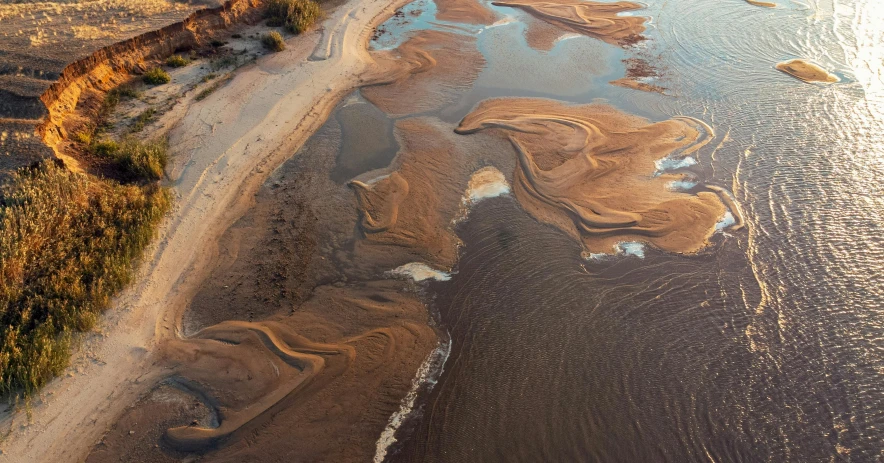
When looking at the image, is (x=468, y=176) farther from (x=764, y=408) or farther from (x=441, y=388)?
(x=764, y=408)

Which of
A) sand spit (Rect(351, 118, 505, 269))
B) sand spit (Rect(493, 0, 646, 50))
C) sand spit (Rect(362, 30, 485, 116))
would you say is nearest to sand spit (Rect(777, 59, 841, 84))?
sand spit (Rect(493, 0, 646, 50))

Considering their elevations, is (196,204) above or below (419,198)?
above

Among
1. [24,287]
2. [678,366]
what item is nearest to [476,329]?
[678,366]

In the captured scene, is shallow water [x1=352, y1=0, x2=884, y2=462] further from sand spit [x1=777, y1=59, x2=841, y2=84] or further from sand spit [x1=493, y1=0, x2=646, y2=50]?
sand spit [x1=493, y1=0, x2=646, y2=50]

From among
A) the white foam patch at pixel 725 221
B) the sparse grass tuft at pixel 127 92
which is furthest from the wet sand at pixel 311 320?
the white foam patch at pixel 725 221

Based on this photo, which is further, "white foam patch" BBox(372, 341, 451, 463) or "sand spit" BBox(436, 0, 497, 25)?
"sand spit" BBox(436, 0, 497, 25)

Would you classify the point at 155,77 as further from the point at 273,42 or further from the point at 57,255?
the point at 57,255

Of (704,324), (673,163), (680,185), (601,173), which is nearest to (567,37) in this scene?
(673,163)
